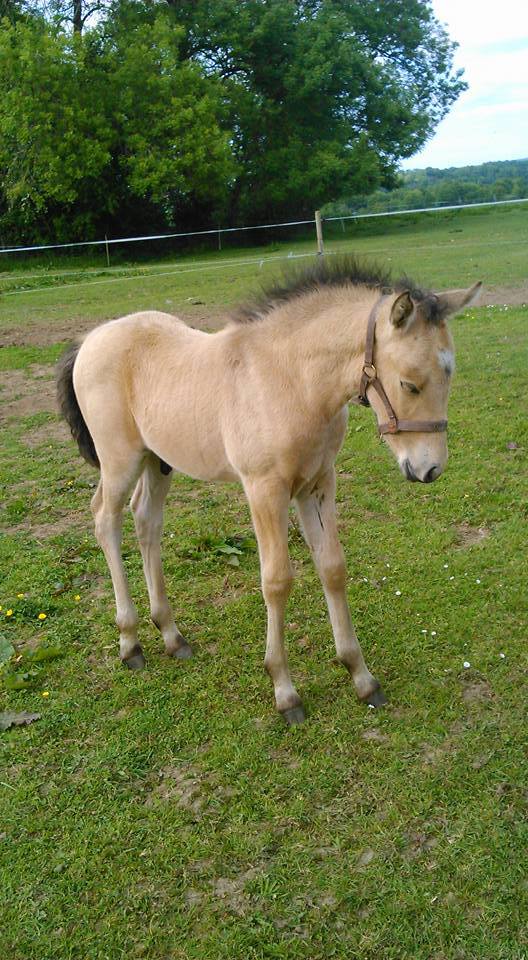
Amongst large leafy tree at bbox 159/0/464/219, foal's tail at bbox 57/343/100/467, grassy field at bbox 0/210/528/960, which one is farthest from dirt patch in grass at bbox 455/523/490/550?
large leafy tree at bbox 159/0/464/219

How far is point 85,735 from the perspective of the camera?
3402 mm

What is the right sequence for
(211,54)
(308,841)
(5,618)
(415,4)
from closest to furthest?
(308,841) < (5,618) < (211,54) < (415,4)

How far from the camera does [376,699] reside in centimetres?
344

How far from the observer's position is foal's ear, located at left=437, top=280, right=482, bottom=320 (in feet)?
9.46

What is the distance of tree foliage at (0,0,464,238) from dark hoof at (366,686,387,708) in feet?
84.4

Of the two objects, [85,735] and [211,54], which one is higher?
[211,54]

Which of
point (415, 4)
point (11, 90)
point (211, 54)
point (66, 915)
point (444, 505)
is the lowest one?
point (66, 915)

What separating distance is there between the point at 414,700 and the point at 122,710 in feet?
4.68

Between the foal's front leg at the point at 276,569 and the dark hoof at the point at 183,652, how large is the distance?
59cm

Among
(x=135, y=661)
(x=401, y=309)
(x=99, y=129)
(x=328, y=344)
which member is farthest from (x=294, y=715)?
(x=99, y=129)

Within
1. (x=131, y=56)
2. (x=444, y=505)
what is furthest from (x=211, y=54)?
(x=444, y=505)

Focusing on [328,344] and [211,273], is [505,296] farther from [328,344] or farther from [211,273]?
[328,344]

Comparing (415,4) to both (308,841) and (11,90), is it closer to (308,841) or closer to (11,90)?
(11,90)

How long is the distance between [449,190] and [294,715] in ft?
133
